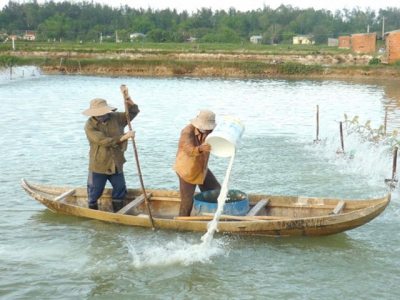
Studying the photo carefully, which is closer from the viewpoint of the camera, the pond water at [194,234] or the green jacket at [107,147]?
the pond water at [194,234]

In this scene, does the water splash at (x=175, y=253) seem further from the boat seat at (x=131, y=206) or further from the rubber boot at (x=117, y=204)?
the rubber boot at (x=117, y=204)

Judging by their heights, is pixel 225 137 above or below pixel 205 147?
above

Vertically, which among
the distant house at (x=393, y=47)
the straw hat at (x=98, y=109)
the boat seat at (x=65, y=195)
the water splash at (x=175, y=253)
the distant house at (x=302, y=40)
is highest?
the distant house at (x=302, y=40)

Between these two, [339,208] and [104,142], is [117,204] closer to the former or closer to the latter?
[104,142]

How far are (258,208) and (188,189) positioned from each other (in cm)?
102

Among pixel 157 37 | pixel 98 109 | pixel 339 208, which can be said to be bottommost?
pixel 339 208

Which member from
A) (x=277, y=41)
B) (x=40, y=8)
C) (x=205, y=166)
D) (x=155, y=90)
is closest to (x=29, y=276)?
(x=205, y=166)

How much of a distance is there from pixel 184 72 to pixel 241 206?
122 ft

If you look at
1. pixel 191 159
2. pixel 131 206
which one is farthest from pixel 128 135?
pixel 131 206

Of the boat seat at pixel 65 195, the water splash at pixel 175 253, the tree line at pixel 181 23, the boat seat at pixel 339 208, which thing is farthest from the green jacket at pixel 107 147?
the tree line at pixel 181 23

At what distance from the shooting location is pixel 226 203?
7504 millimetres

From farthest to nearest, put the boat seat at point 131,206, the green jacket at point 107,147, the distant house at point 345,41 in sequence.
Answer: the distant house at point 345,41
the boat seat at point 131,206
the green jacket at point 107,147

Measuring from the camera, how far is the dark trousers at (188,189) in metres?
7.75

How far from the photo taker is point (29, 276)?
262 inches
